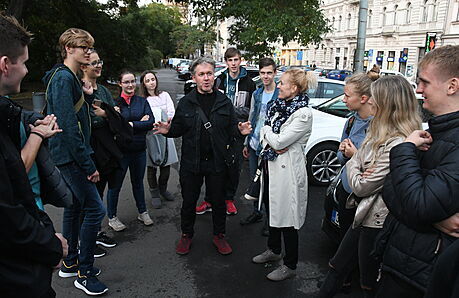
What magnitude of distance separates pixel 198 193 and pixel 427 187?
8.25 ft

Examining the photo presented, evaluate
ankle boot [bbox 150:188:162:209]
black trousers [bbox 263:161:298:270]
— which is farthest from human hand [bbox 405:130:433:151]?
ankle boot [bbox 150:188:162:209]

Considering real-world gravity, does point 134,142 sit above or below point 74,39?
below

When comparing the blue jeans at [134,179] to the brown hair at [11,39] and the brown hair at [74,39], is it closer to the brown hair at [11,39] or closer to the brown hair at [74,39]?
the brown hair at [74,39]

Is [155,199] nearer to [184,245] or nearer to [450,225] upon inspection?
[184,245]

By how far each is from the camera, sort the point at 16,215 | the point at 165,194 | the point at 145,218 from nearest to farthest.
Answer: the point at 16,215 → the point at 145,218 → the point at 165,194

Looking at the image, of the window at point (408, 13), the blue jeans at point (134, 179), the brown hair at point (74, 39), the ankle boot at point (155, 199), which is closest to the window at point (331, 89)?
the ankle boot at point (155, 199)

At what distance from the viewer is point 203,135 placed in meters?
3.57

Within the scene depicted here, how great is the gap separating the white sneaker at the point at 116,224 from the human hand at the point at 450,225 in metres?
3.54

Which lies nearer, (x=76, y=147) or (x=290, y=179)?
(x=76, y=147)

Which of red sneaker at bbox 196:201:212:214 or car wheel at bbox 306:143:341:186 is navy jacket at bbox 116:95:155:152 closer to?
red sneaker at bbox 196:201:212:214

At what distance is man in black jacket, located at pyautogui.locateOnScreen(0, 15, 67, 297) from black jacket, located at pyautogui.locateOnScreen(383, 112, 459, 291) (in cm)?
160

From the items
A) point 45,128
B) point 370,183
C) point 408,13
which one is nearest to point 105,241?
point 45,128

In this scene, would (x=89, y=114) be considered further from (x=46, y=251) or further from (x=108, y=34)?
(x=108, y=34)

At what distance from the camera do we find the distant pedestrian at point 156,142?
189 inches
